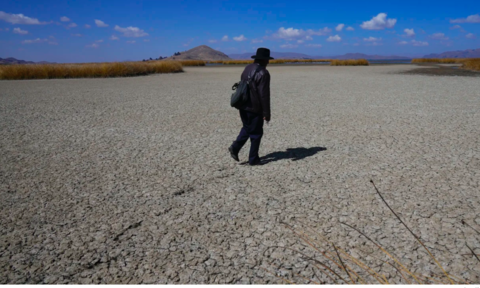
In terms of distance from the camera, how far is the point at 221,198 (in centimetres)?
382

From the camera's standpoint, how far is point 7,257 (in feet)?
8.96

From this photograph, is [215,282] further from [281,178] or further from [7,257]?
[281,178]

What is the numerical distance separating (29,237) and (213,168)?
8.02 feet

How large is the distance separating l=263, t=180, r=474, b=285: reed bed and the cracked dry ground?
3 cm

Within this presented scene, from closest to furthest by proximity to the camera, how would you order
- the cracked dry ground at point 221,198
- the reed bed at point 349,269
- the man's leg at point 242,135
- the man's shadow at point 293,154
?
the reed bed at point 349,269 < the cracked dry ground at point 221,198 < the man's leg at point 242,135 < the man's shadow at point 293,154

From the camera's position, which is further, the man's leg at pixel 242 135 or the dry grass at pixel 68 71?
the dry grass at pixel 68 71

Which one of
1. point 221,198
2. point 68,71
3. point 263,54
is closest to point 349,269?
point 221,198

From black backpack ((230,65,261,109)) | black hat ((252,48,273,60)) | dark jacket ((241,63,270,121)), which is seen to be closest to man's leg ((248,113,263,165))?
dark jacket ((241,63,270,121))

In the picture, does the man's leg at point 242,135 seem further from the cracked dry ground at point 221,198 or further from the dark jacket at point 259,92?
the cracked dry ground at point 221,198

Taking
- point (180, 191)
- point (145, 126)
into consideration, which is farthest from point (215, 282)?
point (145, 126)

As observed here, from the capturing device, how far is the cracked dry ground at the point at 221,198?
262cm

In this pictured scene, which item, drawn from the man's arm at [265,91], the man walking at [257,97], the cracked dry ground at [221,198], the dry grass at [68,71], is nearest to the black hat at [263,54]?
the man walking at [257,97]

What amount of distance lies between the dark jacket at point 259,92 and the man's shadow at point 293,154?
967 mm

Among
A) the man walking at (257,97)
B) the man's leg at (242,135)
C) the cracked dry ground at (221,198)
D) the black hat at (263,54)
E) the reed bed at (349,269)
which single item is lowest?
the reed bed at (349,269)
